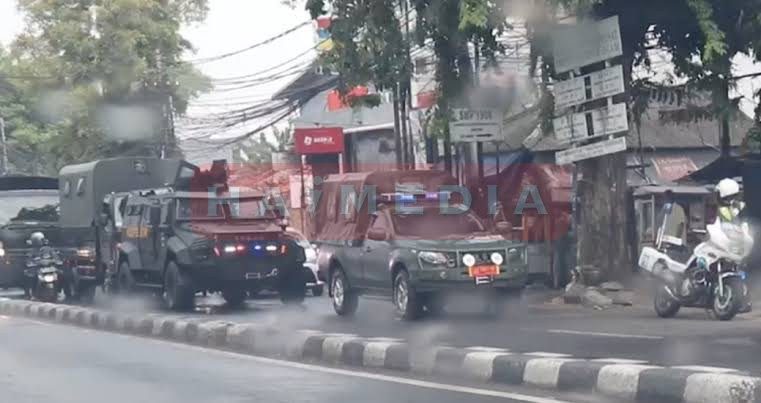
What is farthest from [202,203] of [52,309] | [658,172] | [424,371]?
[658,172]

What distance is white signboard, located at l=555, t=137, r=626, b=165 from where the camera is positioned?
59.8 feet

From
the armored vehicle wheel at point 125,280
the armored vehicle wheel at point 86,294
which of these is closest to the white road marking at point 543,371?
the armored vehicle wheel at point 125,280

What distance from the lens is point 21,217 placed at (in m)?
28.1

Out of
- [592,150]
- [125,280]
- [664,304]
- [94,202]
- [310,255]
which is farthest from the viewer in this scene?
[310,255]

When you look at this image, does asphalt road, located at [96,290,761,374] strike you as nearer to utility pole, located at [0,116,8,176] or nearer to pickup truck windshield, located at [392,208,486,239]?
pickup truck windshield, located at [392,208,486,239]

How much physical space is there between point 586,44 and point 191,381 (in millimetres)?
9315

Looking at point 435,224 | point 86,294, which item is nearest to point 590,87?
point 435,224

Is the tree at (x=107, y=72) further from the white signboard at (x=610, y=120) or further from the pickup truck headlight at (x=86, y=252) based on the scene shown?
the white signboard at (x=610, y=120)

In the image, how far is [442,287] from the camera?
16391 millimetres

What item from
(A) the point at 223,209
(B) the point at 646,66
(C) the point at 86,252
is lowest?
(C) the point at 86,252

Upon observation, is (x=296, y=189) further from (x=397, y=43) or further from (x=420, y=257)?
(x=420, y=257)

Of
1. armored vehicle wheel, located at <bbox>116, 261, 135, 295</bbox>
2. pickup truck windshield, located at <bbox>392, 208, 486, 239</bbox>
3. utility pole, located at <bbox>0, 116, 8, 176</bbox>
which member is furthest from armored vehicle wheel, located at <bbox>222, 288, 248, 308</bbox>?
utility pole, located at <bbox>0, 116, 8, 176</bbox>

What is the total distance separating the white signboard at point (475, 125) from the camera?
67.6ft

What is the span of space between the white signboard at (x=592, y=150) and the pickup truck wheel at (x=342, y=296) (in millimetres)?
3736
